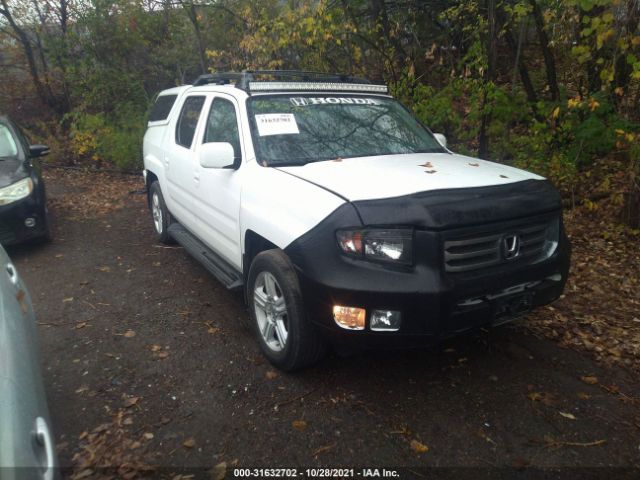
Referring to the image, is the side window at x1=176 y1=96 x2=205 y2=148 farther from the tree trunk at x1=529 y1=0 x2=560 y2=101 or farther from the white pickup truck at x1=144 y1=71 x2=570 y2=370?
the tree trunk at x1=529 y1=0 x2=560 y2=101

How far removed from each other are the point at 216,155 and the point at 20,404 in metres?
2.23

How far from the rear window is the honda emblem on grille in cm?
425

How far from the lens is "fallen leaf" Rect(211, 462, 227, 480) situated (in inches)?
102

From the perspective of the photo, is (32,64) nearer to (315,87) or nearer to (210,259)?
(210,259)

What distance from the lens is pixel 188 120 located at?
5168 mm

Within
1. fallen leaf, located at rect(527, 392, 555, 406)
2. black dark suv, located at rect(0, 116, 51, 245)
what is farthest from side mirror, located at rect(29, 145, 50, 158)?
fallen leaf, located at rect(527, 392, 555, 406)

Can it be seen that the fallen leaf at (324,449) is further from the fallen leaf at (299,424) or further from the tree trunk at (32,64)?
the tree trunk at (32,64)

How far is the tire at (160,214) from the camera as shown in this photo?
5.98 metres

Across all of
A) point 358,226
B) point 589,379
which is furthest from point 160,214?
point 589,379

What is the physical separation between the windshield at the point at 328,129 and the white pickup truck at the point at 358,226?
13 mm

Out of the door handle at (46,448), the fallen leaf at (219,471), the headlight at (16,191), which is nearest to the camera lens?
the door handle at (46,448)

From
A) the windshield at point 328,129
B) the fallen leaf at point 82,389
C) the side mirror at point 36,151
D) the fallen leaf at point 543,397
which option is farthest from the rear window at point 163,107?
the fallen leaf at point 543,397

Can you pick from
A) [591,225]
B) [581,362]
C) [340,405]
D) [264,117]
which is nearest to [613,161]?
[591,225]

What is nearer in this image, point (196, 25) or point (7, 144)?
point (7, 144)
